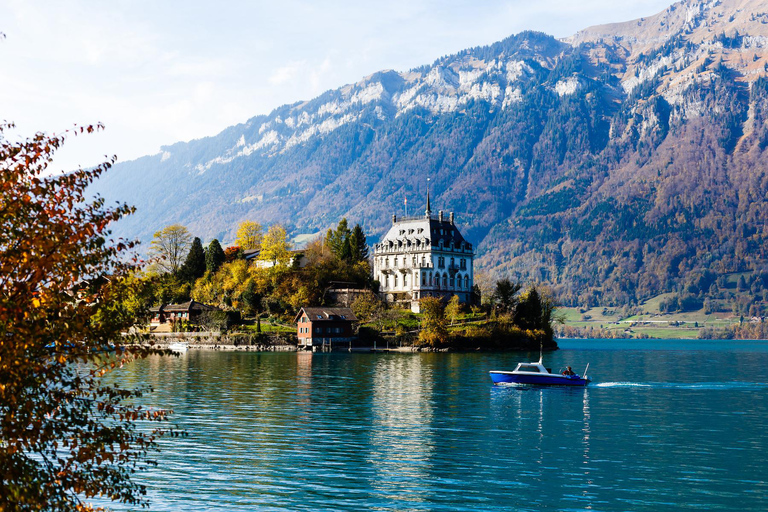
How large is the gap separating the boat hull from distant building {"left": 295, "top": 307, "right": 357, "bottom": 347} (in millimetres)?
76551

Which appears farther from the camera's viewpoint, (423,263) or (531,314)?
(423,263)

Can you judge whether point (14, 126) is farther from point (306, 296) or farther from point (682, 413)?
point (306, 296)

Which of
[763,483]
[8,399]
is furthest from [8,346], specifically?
[763,483]

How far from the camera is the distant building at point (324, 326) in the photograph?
531 ft

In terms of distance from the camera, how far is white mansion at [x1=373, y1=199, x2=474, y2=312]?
7042 inches

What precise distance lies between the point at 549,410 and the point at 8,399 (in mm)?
57106

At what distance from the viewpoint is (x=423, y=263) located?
179875 mm

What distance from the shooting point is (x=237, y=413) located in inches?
2493

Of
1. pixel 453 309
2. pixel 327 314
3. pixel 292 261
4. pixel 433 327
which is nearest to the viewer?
pixel 433 327

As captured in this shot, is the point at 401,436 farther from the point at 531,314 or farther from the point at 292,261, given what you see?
the point at 292,261

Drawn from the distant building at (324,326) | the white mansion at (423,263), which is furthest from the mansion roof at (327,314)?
the white mansion at (423,263)

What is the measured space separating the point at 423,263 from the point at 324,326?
3042 centimetres

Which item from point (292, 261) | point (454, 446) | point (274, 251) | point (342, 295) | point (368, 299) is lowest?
point (454, 446)

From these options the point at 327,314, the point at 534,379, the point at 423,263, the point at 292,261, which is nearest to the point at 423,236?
the point at 423,263
